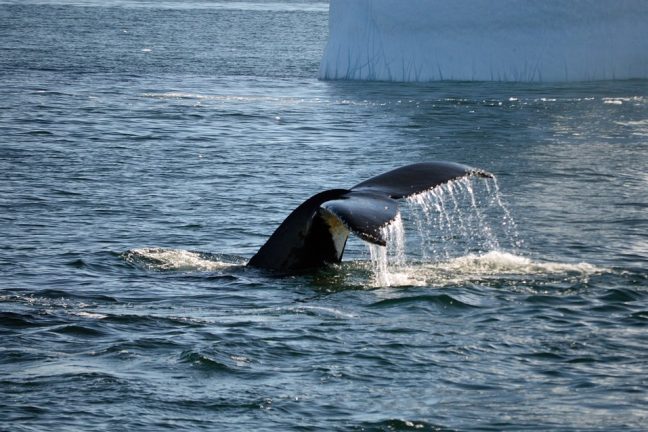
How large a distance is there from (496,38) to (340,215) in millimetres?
17742

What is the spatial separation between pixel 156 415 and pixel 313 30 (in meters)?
42.8

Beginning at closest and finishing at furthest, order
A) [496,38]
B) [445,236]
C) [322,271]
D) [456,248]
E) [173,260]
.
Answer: [322,271] < [173,260] < [456,248] < [445,236] < [496,38]

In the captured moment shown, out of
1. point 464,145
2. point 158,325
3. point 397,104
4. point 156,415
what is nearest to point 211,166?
point 464,145

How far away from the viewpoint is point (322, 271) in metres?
9.32

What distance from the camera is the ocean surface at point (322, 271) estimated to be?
6.90 metres

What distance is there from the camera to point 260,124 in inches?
848

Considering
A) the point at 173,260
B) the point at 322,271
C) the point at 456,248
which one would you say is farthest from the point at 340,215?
the point at 456,248

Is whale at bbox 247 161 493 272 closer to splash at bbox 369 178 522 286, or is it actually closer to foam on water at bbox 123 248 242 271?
splash at bbox 369 178 522 286

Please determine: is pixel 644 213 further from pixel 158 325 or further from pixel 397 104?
pixel 397 104

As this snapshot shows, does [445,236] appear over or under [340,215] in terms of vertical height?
under

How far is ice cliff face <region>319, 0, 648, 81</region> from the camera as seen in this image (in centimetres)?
2444

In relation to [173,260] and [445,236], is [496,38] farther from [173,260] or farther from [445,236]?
[173,260]

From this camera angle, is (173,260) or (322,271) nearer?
(322,271)

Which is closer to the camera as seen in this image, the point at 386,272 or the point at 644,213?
the point at 386,272
